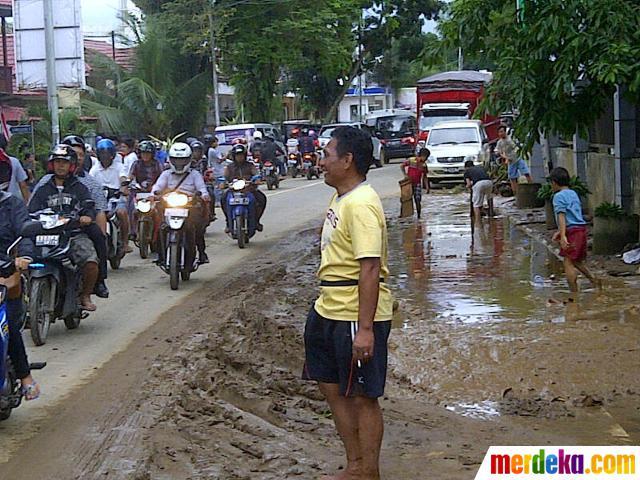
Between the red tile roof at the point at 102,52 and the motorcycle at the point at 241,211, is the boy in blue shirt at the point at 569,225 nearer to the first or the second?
the motorcycle at the point at 241,211

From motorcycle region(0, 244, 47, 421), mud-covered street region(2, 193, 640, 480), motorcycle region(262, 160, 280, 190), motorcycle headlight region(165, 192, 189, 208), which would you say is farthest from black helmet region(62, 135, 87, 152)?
motorcycle region(262, 160, 280, 190)

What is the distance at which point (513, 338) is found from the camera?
9344 millimetres

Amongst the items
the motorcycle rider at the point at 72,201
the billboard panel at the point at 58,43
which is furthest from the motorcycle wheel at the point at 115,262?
the billboard panel at the point at 58,43

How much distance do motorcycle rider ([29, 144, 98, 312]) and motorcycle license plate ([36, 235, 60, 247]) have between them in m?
0.37

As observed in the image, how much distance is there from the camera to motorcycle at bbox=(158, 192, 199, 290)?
39.4 feet

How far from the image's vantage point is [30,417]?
684 centimetres

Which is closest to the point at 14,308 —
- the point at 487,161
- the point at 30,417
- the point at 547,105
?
the point at 30,417

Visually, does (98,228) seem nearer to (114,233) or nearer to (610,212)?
(114,233)

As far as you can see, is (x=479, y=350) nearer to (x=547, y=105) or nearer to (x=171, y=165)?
(x=547, y=105)

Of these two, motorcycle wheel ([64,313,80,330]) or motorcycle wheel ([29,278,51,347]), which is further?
motorcycle wheel ([64,313,80,330])

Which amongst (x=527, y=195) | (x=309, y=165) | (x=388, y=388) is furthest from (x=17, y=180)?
(x=309, y=165)

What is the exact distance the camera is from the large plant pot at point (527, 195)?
21234 mm

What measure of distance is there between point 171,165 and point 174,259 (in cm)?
139

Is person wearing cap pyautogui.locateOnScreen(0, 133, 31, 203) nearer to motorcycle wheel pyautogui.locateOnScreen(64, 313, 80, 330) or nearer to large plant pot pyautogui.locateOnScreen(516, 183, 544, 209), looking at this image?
motorcycle wheel pyautogui.locateOnScreen(64, 313, 80, 330)
